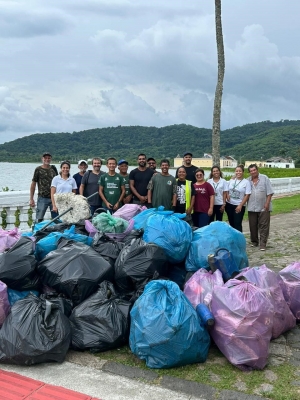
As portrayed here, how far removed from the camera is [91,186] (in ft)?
22.6

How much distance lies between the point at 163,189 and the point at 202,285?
2.68 metres

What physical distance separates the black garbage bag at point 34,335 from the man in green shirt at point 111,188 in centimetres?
319

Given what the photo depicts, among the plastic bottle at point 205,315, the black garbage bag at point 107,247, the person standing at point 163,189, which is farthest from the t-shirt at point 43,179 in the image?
the plastic bottle at point 205,315

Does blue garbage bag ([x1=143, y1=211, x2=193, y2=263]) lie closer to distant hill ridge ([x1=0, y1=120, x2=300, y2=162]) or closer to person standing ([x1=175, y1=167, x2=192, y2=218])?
person standing ([x1=175, y1=167, x2=192, y2=218])

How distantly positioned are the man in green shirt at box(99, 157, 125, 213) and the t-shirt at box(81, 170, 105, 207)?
6.5 inches

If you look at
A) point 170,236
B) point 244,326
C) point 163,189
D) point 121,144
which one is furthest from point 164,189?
point 121,144

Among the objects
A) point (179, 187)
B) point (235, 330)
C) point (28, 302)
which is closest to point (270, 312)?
point (235, 330)

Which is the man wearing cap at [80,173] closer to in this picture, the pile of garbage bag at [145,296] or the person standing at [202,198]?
the person standing at [202,198]

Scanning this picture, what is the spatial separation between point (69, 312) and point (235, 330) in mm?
1475

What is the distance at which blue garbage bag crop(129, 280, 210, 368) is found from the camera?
3.29m

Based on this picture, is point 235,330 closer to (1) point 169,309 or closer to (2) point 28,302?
(1) point 169,309

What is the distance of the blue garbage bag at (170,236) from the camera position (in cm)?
452

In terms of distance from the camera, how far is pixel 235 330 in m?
3.34

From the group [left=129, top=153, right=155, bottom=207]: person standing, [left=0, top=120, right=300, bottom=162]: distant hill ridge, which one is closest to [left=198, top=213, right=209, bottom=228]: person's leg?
[left=129, top=153, right=155, bottom=207]: person standing
